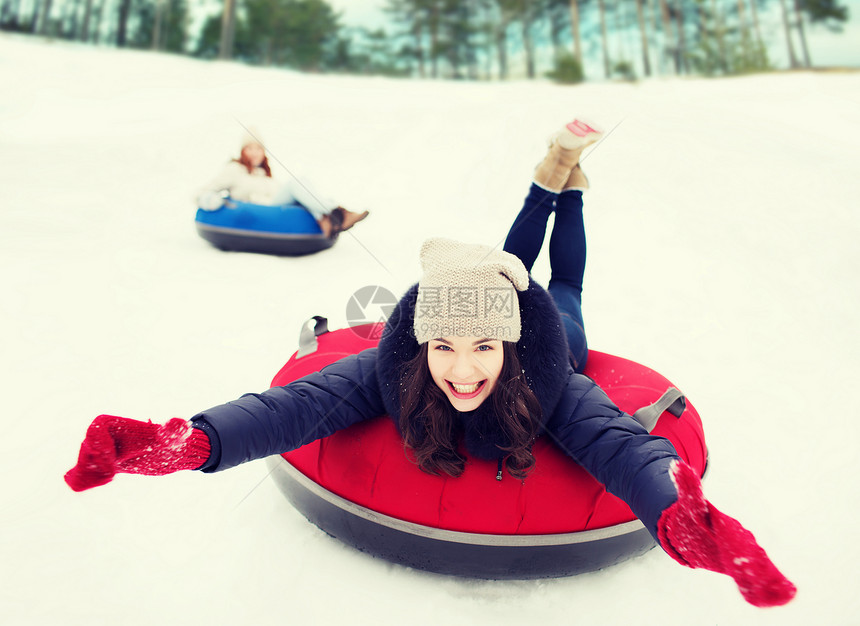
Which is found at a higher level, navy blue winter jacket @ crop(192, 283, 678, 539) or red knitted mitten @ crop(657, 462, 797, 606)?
navy blue winter jacket @ crop(192, 283, 678, 539)

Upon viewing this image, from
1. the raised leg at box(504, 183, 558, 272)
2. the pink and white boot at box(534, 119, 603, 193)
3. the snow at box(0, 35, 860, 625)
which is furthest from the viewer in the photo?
the raised leg at box(504, 183, 558, 272)

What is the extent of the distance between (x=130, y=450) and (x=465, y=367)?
2.34ft

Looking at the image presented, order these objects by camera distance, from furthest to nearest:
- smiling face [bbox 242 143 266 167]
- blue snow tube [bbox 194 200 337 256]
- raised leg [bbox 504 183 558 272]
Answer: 1. smiling face [bbox 242 143 266 167]
2. blue snow tube [bbox 194 200 337 256]
3. raised leg [bbox 504 183 558 272]

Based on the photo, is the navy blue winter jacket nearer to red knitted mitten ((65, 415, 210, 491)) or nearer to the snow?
red knitted mitten ((65, 415, 210, 491))

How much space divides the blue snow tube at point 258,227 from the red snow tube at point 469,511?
289cm

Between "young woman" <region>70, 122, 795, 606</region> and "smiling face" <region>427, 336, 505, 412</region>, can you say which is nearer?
"young woman" <region>70, 122, 795, 606</region>

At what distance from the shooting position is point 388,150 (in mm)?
7566

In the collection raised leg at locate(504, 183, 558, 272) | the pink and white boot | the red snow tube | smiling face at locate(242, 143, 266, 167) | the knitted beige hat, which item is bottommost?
the red snow tube

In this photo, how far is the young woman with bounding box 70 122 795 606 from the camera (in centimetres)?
120

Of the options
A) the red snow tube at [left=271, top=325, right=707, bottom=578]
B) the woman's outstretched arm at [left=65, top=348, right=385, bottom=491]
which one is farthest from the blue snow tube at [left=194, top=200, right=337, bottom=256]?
the red snow tube at [left=271, top=325, right=707, bottom=578]

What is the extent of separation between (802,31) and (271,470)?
1525 cm

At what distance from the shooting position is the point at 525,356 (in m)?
1.40

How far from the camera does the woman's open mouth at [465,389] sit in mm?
1376

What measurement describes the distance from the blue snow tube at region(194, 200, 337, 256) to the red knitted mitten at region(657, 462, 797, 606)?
141 inches
